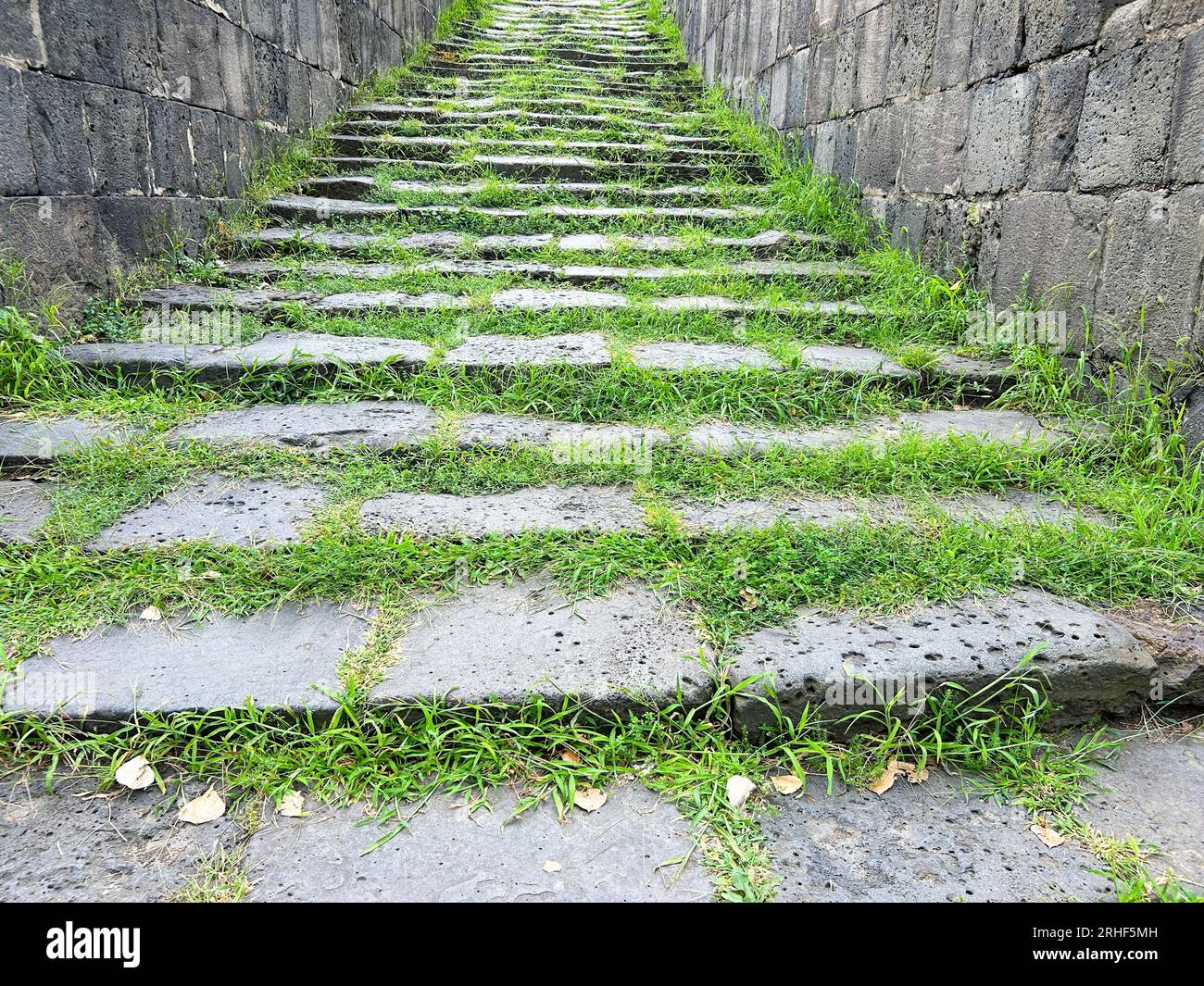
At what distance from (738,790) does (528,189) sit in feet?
15.4

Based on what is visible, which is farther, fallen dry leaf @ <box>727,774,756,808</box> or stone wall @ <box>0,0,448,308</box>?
stone wall @ <box>0,0,448,308</box>

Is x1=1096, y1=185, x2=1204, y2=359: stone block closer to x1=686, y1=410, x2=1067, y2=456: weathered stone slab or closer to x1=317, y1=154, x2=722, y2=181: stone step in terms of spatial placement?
x1=686, y1=410, x2=1067, y2=456: weathered stone slab

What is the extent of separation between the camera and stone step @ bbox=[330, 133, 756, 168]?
5871 millimetres

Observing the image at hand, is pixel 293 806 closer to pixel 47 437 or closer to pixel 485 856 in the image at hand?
pixel 485 856

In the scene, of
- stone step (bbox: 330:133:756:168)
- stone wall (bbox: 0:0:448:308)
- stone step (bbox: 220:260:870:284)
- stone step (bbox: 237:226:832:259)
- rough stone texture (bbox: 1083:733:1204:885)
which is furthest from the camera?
stone step (bbox: 330:133:756:168)

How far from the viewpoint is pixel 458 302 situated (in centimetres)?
400

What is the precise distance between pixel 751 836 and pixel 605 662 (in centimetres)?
50

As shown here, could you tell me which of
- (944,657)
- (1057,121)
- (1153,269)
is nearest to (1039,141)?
(1057,121)

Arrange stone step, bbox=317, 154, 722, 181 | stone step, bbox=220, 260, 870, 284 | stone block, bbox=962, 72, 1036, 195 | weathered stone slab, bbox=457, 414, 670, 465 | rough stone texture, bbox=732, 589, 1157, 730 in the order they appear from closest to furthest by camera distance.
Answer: rough stone texture, bbox=732, 589, 1157, 730 < weathered stone slab, bbox=457, 414, 670, 465 < stone block, bbox=962, 72, 1036, 195 < stone step, bbox=220, 260, 870, 284 < stone step, bbox=317, 154, 722, 181

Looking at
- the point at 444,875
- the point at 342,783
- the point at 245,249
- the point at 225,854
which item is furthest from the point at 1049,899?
the point at 245,249

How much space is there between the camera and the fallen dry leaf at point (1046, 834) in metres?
1.57

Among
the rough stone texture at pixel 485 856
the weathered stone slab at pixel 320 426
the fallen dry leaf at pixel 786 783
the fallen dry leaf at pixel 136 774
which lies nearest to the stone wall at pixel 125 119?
the weathered stone slab at pixel 320 426

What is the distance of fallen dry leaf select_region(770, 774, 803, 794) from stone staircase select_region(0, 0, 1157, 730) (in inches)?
5.1

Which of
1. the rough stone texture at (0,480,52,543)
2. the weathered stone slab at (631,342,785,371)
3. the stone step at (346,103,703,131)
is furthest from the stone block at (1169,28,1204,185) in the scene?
the stone step at (346,103,703,131)
